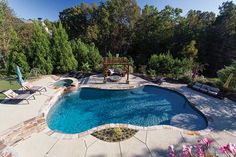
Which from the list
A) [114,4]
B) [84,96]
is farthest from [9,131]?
[114,4]

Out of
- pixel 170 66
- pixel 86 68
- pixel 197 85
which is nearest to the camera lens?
pixel 197 85

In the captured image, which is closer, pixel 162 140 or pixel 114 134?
pixel 162 140

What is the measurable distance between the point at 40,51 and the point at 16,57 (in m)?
1.84

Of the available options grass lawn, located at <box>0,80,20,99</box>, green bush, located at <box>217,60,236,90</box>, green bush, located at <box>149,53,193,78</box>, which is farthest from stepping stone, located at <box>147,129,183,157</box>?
grass lawn, located at <box>0,80,20,99</box>

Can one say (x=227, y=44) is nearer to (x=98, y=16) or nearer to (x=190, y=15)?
(x=190, y=15)

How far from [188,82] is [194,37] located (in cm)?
1116

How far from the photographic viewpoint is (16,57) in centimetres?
1162

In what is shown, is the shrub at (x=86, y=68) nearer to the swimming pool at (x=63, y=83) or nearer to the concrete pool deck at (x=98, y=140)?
the swimming pool at (x=63, y=83)

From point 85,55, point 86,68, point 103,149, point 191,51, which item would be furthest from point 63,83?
point 191,51

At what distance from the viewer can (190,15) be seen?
926 inches

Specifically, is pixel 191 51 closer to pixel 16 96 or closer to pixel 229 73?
pixel 229 73

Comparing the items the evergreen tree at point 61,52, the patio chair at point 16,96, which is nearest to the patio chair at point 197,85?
the evergreen tree at point 61,52

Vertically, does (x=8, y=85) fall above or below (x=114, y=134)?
above

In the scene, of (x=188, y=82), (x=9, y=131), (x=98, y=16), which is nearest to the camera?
(x=9, y=131)
